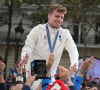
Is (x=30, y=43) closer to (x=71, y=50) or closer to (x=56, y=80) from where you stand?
(x=71, y=50)

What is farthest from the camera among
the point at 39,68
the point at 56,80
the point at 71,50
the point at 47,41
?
the point at 71,50

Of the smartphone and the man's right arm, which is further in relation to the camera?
the man's right arm

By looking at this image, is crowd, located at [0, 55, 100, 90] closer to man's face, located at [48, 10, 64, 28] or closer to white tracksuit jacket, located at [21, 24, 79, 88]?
white tracksuit jacket, located at [21, 24, 79, 88]

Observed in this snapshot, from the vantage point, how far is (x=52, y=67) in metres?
6.15

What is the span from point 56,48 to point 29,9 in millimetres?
23935

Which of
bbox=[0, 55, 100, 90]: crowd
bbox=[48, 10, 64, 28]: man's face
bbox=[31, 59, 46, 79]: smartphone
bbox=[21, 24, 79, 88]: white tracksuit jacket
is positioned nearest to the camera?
bbox=[0, 55, 100, 90]: crowd

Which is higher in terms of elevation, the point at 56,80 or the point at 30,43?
the point at 30,43

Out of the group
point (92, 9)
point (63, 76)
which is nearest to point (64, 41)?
point (63, 76)

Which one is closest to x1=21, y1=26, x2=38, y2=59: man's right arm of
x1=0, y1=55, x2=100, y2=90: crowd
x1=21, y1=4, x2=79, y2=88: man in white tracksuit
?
x1=21, y1=4, x2=79, y2=88: man in white tracksuit

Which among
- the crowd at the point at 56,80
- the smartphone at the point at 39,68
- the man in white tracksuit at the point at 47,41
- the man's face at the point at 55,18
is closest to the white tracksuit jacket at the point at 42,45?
the man in white tracksuit at the point at 47,41

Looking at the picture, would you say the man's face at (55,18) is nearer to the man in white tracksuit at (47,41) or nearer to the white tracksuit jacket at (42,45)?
the man in white tracksuit at (47,41)

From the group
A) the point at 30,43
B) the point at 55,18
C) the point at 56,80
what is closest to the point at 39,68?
the point at 56,80

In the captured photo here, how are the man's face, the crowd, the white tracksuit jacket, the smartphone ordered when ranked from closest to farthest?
the crowd → the smartphone → the man's face → the white tracksuit jacket

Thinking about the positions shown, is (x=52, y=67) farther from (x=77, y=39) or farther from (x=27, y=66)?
(x=77, y=39)
